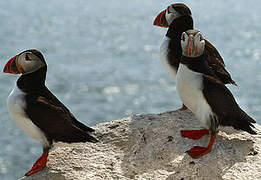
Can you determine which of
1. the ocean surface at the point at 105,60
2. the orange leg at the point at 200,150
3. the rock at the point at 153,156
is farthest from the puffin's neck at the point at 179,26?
the ocean surface at the point at 105,60

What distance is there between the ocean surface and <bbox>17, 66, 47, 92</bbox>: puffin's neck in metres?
18.6

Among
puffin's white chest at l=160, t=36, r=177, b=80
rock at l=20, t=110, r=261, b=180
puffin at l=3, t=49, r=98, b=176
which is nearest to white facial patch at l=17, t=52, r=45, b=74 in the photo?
puffin at l=3, t=49, r=98, b=176

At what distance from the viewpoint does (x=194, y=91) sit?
5.73 m

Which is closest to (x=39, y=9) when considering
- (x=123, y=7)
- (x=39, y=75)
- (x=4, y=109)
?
(x=123, y=7)

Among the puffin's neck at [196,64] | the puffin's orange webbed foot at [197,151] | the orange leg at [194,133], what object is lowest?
the puffin's orange webbed foot at [197,151]

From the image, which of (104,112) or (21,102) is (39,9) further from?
(21,102)

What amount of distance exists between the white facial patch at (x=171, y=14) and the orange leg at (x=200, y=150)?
2232 millimetres

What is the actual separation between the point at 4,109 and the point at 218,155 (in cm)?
2632

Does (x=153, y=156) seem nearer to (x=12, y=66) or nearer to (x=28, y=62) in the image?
(x=28, y=62)

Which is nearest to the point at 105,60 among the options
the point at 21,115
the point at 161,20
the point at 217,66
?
the point at 161,20

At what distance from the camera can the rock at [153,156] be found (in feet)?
18.4

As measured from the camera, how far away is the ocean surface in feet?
102

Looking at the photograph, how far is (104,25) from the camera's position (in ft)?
231

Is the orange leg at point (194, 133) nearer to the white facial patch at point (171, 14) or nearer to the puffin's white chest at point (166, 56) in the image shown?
the puffin's white chest at point (166, 56)
